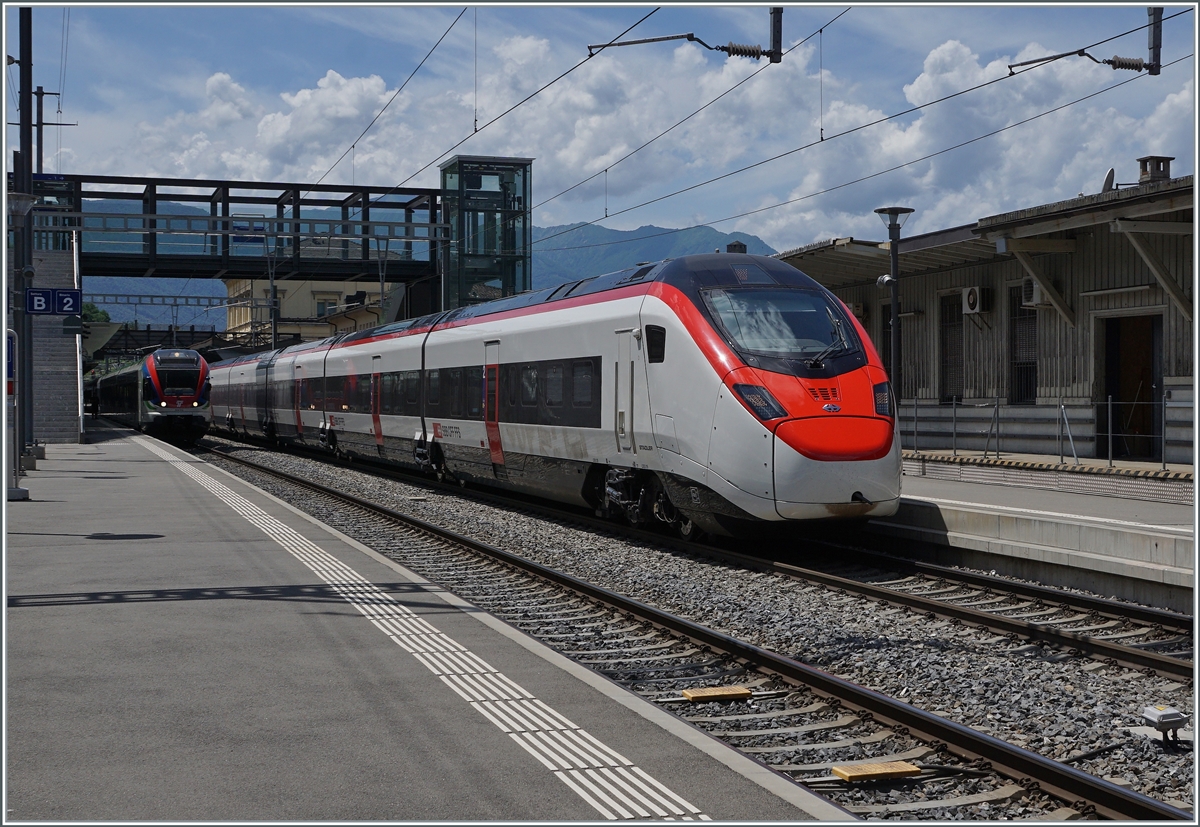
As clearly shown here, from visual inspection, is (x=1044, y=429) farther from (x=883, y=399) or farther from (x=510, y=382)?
(x=883, y=399)

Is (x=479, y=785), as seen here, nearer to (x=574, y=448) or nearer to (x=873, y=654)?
(x=873, y=654)

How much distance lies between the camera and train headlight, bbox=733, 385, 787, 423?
11.3 m

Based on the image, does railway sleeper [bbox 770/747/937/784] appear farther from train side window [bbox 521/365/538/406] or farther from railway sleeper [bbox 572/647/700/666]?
train side window [bbox 521/365/538/406]

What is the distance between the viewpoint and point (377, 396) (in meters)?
24.7

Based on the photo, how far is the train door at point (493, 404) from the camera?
17516 millimetres

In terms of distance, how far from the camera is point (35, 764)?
513 centimetres

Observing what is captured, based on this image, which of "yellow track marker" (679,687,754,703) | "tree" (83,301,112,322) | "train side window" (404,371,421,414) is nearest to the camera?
A: "yellow track marker" (679,687,754,703)

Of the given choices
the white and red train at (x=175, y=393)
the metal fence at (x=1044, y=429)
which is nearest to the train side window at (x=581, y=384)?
the metal fence at (x=1044, y=429)

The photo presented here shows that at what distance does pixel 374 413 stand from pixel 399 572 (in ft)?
47.4

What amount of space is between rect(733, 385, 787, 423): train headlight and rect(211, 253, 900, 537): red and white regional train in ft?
0.04

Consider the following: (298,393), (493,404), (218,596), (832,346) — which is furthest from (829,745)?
(298,393)

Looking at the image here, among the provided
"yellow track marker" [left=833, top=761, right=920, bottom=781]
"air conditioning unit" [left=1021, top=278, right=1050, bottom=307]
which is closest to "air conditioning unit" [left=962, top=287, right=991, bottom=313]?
"air conditioning unit" [left=1021, top=278, right=1050, bottom=307]

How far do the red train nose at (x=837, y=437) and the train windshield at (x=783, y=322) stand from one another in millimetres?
746

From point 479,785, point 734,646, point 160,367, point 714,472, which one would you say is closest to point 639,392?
point 714,472
